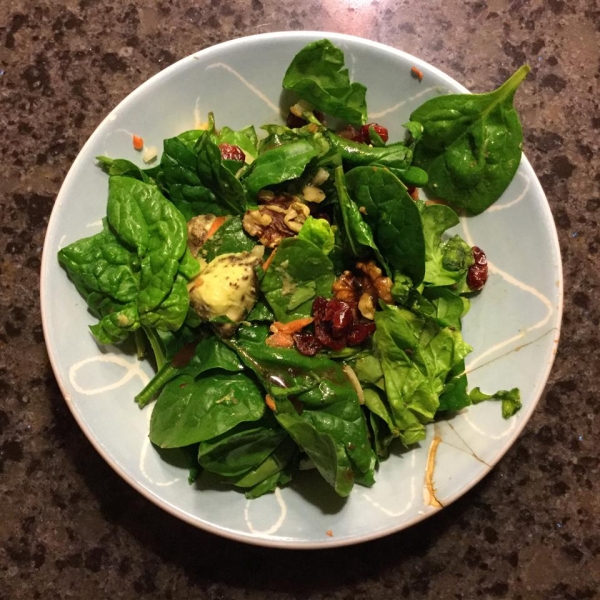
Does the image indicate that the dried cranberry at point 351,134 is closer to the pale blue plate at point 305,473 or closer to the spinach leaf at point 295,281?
the pale blue plate at point 305,473

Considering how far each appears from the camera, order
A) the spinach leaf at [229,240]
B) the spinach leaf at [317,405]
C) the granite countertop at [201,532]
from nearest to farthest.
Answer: the spinach leaf at [317,405]
the spinach leaf at [229,240]
the granite countertop at [201,532]

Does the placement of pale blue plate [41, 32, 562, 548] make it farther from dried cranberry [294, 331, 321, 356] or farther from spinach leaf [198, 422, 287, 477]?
dried cranberry [294, 331, 321, 356]

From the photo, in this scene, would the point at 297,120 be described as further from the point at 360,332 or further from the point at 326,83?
the point at 360,332

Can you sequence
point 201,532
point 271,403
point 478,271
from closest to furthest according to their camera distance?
point 271,403 < point 478,271 < point 201,532

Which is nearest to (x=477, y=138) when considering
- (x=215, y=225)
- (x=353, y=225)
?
(x=353, y=225)

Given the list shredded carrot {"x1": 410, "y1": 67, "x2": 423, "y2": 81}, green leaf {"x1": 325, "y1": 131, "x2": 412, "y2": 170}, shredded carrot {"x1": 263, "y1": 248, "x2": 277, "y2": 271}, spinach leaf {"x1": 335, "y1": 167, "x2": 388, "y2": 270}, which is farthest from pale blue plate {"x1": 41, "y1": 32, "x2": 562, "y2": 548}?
shredded carrot {"x1": 263, "y1": 248, "x2": 277, "y2": 271}

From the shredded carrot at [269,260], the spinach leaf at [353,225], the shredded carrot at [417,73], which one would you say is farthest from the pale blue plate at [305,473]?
the shredded carrot at [269,260]
